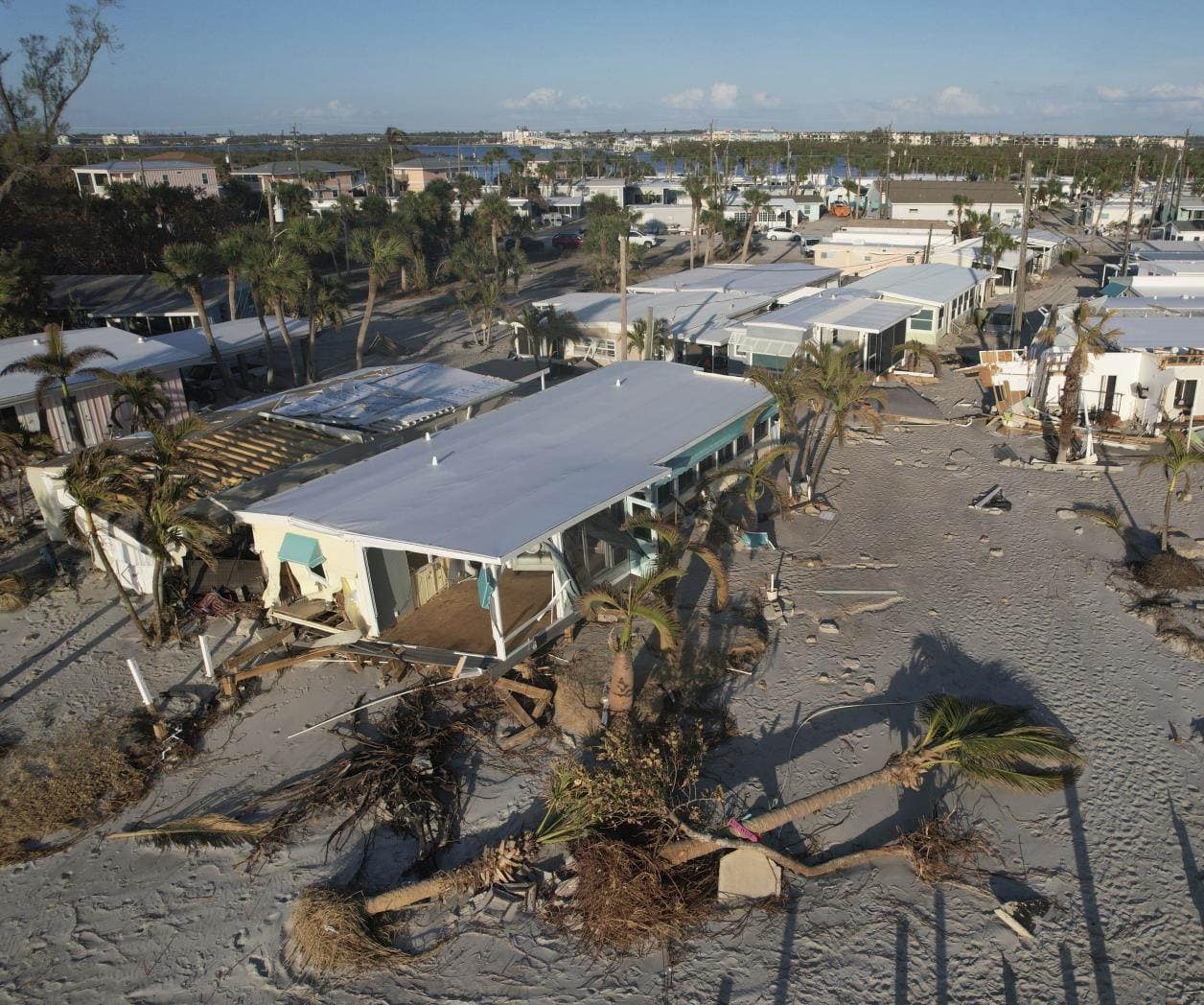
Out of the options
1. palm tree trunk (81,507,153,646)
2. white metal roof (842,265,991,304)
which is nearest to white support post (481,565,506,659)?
palm tree trunk (81,507,153,646)

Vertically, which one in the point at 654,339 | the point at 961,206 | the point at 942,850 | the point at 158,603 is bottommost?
the point at 942,850

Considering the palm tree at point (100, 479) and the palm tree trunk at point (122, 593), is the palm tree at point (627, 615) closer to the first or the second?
the palm tree at point (100, 479)

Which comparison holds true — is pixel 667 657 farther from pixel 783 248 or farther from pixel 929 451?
pixel 783 248

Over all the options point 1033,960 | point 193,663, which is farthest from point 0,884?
point 1033,960

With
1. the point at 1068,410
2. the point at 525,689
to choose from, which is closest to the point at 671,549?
the point at 525,689

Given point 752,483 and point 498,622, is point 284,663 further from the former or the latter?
point 752,483

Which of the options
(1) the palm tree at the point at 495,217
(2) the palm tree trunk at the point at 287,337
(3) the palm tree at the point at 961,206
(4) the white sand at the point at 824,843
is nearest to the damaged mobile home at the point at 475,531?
(4) the white sand at the point at 824,843

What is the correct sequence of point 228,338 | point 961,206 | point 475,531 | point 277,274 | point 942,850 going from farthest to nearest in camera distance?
point 961,206
point 228,338
point 277,274
point 475,531
point 942,850
